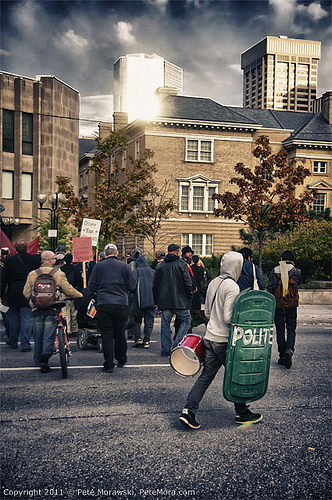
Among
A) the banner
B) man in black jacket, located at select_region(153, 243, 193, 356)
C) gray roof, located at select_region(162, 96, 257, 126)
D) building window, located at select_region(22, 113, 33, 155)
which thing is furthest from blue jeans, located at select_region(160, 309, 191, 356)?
gray roof, located at select_region(162, 96, 257, 126)

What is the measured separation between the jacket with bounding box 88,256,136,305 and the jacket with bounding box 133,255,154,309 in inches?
92.9

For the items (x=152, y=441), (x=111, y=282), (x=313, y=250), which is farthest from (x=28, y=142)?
(x=152, y=441)

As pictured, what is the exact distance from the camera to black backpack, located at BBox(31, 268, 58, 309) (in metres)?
8.54

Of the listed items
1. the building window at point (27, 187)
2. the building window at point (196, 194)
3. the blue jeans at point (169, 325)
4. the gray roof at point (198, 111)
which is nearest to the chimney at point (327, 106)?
the gray roof at point (198, 111)

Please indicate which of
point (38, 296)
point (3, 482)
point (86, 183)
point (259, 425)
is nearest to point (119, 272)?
point (38, 296)

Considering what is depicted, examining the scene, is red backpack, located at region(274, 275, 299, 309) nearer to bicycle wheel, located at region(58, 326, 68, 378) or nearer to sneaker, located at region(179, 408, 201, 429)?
bicycle wheel, located at region(58, 326, 68, 378)

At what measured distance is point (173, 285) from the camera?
1010 cm

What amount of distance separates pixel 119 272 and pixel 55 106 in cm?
3702

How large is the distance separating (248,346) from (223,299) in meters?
0.54

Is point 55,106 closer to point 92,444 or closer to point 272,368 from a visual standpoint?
point 272,368

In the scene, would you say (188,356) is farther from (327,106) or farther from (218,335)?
(327,106)

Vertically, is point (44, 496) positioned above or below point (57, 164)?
below

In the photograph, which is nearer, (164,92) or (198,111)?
(198,111)

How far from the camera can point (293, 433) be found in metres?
5.75
